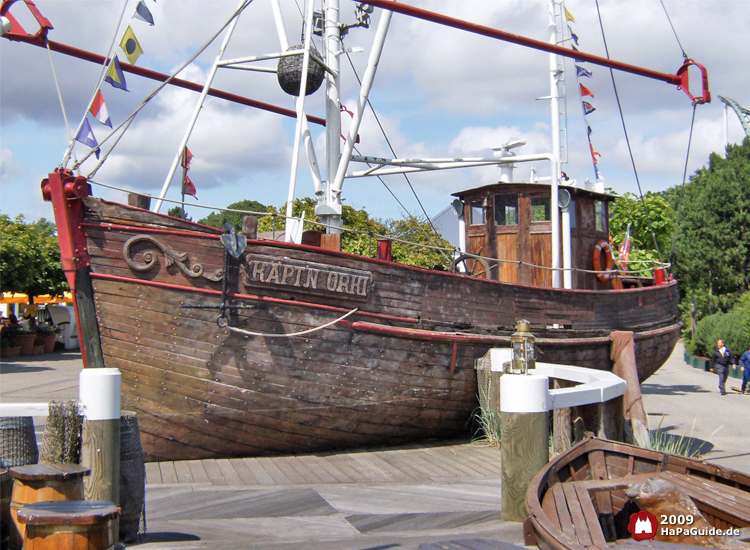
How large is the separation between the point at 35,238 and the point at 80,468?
22349mm

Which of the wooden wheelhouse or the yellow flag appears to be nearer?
the yellow flag

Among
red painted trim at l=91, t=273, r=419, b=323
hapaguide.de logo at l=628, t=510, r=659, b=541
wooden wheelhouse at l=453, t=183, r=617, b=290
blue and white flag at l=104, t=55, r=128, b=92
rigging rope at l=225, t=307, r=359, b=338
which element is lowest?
hapaguide.de logo at l=628, t=510, r=659, b=541

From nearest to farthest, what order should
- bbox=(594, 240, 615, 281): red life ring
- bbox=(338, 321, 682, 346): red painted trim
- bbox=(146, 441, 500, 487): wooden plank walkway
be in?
bbox=(146, 441, 500, 487): wooden plank walkway → bbox=(338, 321, 682, 346): red painted trim → bbox=(594, 240, 615, 281): red life ring

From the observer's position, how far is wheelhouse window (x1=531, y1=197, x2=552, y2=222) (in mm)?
10398

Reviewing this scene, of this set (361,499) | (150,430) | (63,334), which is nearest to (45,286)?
(63,334)

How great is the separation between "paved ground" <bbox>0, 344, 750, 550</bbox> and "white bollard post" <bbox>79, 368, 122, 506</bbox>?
39 cm

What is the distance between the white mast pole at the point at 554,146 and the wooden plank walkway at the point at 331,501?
3592mm

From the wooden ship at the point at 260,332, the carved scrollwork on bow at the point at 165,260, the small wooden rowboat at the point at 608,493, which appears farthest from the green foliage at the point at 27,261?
the small wooden rowboat at the point at 608,493

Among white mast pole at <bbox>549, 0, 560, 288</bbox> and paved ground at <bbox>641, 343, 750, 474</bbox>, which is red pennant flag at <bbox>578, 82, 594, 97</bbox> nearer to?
white mast pole at <bbox>549, 0, 560, 288</bbox>

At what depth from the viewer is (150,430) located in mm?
6359

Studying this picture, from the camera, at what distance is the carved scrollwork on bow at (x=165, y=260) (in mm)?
6184

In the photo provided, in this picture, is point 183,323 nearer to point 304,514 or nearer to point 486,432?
point 304,514

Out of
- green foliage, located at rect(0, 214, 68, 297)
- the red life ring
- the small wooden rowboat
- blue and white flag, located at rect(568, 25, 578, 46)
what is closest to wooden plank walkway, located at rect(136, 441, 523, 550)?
the small wooden rowboat

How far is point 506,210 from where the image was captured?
34.7 ft
